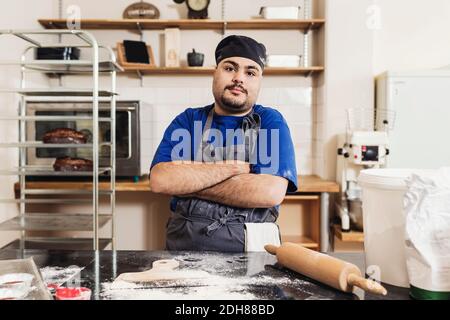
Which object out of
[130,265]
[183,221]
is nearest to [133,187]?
[183,221]

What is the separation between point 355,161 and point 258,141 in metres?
1.35

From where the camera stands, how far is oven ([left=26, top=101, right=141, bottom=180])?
3096 millimetres

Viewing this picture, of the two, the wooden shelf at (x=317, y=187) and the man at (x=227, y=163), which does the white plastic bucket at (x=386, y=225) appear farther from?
the wooden shelf at (x=317, y=187)

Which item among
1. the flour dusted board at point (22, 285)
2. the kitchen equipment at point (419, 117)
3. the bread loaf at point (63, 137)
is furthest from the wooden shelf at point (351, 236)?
the flour dusted board at point (22, 285)

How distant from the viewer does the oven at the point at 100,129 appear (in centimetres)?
310

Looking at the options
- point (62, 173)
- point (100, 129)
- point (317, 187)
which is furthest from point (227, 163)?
point (100, 129)

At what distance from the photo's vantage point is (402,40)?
11.7 feet

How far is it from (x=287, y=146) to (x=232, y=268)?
768 millimetres

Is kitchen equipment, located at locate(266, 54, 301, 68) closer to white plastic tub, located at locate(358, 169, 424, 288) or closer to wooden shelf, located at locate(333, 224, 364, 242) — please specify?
wooden shelf, located at locate(333, 224, 364, 242)

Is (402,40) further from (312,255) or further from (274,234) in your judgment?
(312,255)

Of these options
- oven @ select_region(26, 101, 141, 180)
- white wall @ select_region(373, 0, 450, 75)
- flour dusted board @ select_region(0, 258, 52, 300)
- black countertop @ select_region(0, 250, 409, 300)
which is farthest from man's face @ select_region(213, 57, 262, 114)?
white wall @ select_region(373, 0, 450, 75)

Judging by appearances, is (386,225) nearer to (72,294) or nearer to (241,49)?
(72,294)

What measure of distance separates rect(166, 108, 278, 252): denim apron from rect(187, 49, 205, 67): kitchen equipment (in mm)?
1605

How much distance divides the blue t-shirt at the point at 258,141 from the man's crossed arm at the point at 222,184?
Answer: 0.06m
